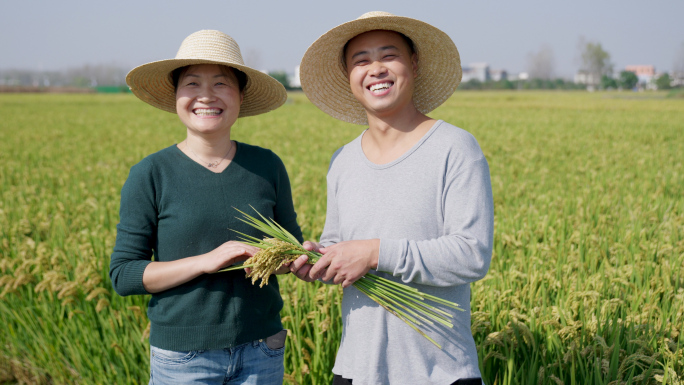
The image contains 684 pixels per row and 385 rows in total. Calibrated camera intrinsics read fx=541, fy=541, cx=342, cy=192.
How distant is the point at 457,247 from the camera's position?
1.65m

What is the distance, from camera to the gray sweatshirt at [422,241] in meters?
1.67

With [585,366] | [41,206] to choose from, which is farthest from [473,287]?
[41,206]

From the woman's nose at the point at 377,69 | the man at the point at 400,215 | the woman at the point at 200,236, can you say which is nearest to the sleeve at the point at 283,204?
the woman at the point at 200,236

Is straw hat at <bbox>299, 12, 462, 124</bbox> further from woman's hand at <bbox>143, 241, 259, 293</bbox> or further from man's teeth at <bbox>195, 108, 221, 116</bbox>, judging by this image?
woman's hand at <bbox>143, 241, 259, 293</bbox>

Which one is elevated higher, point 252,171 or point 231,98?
point 231,98

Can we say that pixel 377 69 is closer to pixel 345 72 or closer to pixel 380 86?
pixel 380 86

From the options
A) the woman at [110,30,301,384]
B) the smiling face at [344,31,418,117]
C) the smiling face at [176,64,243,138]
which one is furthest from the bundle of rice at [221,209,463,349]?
the smiling face at [344,31,418,117]

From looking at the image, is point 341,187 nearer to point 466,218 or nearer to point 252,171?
point 252,171

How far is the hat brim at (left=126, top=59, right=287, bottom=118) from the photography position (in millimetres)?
2109

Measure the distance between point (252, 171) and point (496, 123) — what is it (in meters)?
19.8

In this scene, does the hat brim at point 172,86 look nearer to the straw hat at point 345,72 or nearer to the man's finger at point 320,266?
the straw hat at point 345,72

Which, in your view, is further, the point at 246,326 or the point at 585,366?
the point at 585,366

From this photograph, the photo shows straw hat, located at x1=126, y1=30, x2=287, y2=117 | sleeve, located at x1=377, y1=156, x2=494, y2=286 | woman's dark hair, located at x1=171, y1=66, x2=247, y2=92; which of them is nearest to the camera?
sleeve, located at x1=377, y1=156, x2=494, y2=286

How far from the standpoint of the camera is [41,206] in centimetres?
592
